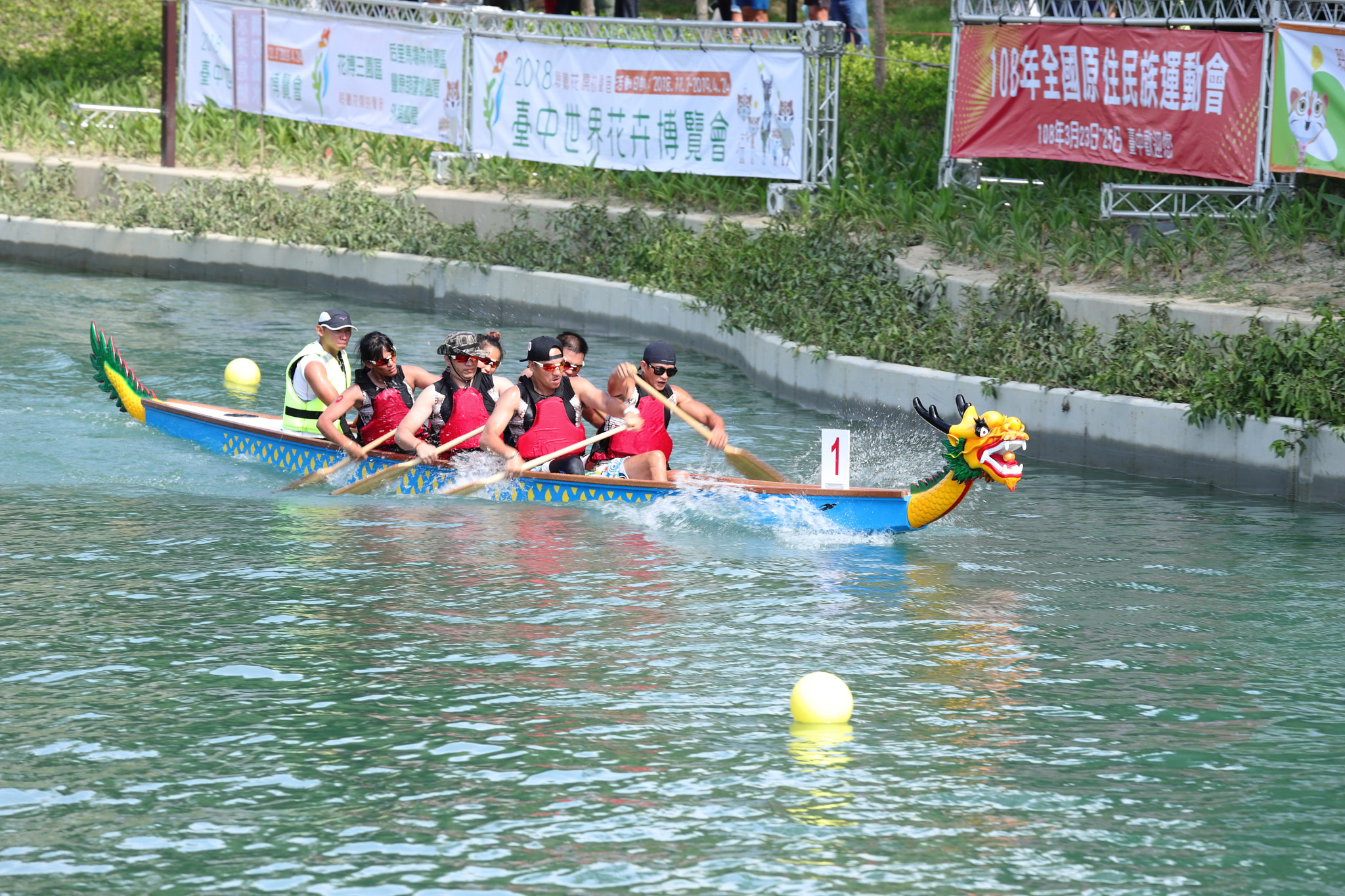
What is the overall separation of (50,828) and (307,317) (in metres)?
12.7

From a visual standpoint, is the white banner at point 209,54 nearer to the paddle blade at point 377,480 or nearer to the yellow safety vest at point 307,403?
the yellow safety vest at point 307,403

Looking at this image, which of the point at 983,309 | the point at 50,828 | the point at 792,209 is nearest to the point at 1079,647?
the point at 50,828

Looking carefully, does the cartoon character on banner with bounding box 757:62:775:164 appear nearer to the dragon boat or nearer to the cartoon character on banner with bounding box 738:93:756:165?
the cartoon character on banner with bounding box 738:93:756:165

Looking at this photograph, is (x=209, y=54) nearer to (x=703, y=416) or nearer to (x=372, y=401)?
(x=372, y=401)

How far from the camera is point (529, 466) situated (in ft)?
36.8

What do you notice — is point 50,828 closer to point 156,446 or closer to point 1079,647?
point 1079,647

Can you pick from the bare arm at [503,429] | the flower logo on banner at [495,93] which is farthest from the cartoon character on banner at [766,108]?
the bare arm at [503,429]

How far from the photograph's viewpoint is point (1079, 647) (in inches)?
334

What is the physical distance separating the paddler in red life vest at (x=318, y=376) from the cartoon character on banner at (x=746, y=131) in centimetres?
672

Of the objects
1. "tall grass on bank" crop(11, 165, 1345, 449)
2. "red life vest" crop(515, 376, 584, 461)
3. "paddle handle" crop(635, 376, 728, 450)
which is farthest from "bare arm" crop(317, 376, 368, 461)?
"tall grass on bank" crop(11, 165, 1345, 449)

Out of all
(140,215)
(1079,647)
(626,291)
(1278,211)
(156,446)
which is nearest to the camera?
(1079,647)

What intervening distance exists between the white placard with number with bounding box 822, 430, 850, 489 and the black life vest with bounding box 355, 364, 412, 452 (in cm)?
344

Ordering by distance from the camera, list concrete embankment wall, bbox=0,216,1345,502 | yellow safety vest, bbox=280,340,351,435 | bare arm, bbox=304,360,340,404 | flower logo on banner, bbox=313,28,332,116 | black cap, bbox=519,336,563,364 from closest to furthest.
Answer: black cap, bbox=519,336,563,364
concrete embankment wall, bbox=0,216,1345,502
bare arm, bbox=304,360,340,404
yellow safety vest, bbox=280,340,351,435
flower logo on banner, bbox=313,28,332,116

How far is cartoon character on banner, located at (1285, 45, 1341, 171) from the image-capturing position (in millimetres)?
13398
